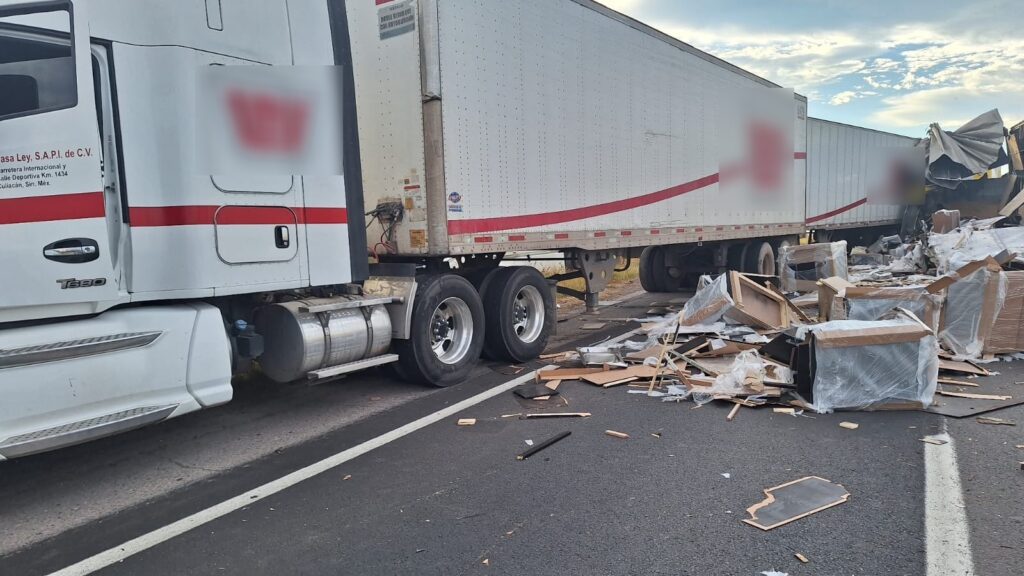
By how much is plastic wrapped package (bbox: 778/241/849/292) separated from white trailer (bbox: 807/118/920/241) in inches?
171

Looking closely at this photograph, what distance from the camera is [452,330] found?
22.5ft

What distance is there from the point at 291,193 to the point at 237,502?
2.43 meters

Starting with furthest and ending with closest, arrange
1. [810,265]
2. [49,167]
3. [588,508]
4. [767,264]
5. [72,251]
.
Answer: [767,264] → [810,265] → [72,251] → [49,167] → [588,508]

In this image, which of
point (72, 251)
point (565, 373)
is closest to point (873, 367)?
point (565, 373)

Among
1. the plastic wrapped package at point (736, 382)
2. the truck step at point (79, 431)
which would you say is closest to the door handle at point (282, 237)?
the truck step at point (79, 431)

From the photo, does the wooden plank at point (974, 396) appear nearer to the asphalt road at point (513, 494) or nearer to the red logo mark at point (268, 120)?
the asphalt road at point (513, 494)

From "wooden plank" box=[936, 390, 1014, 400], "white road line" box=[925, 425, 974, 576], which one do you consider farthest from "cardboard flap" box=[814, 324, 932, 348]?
"white road line" box=[925, 425, 974, 576]

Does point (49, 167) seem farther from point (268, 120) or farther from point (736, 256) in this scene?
point (736, 256)

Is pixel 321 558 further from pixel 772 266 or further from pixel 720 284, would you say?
pixel 772 266

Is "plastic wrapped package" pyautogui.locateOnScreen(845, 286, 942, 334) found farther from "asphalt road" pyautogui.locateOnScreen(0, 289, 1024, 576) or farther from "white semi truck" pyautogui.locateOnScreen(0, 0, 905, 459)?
"white semi truck" pyautogui.locateOnScreen(0, 0, 905, 459)

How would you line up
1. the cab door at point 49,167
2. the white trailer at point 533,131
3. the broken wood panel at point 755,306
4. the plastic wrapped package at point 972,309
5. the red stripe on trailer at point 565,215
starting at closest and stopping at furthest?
1. the cab door at point 49,167
2. the white trailer at point 533,131
3. the red stripe on trailer at point 565,215
4. the plastic wrapped package at point 972,309
5. the broken wood panel at point 755,306

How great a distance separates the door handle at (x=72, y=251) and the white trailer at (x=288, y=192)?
Result: 0.05ft

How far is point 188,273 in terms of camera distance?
446 centimetres

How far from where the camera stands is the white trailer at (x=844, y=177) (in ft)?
51.9
